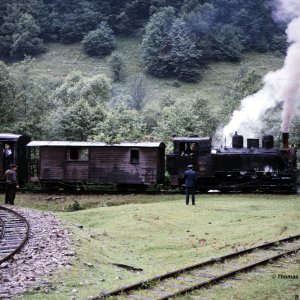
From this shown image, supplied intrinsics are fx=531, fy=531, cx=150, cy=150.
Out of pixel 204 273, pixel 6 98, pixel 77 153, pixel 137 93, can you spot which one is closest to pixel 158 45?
pixel 137 93

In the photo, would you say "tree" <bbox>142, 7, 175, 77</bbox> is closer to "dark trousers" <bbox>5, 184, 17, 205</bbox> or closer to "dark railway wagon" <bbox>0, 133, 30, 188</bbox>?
"dark railway wagon" <bbox>0, 133, 30, 188</bbox>

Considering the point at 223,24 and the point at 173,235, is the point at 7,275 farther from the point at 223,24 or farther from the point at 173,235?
the point at 223,24

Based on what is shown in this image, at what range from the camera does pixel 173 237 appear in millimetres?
16281

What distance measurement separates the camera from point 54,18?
127812 mm

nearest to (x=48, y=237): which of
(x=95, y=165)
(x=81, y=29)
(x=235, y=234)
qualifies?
(x=235, y=234)

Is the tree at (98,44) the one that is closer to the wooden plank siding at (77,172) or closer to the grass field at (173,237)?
the wooden plank siding at (77,172)

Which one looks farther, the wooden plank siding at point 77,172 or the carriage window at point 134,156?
the wooden plank siding at point 77,172

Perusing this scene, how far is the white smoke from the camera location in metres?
27.9

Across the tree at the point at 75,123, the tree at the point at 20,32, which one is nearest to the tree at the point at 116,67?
the tree at the point at 20,32

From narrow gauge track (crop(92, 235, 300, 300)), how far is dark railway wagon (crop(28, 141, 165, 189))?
15.7m

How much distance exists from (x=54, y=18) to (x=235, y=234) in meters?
120

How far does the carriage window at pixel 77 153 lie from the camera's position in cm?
3020

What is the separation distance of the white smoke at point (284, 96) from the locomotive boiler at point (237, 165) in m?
1.63

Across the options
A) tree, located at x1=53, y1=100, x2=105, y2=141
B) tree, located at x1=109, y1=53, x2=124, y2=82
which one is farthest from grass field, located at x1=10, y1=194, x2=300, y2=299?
tree, located at x1=109, y1=53, x2=124, y2=82
